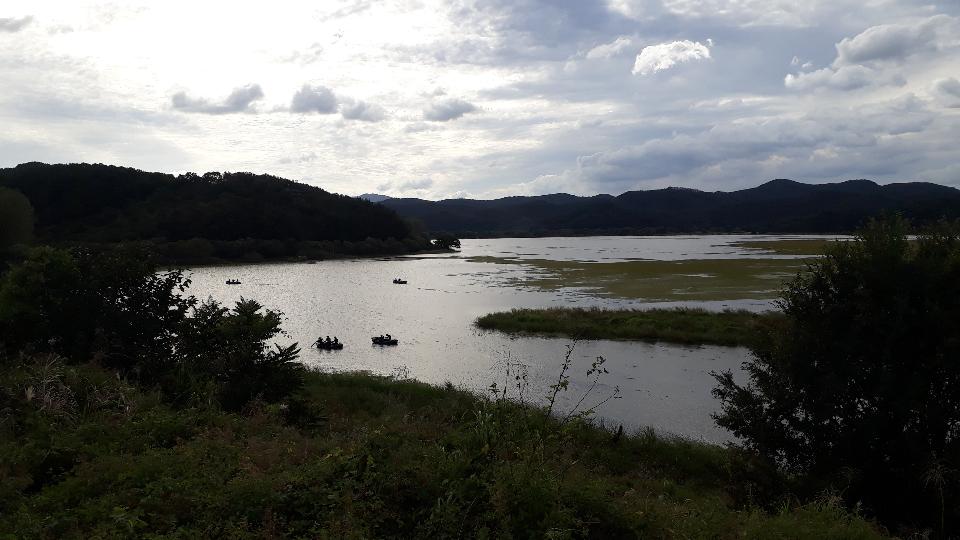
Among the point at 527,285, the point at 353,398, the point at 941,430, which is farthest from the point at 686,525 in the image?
the point at 527,285

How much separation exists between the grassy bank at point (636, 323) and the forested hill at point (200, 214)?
87498 mm

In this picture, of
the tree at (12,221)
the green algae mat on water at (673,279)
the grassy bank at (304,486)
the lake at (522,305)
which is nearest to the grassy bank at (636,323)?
the lake at (522,305)

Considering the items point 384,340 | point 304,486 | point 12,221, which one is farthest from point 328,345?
point 12,221

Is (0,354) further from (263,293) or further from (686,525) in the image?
(263,293)

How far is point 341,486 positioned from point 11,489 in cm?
385

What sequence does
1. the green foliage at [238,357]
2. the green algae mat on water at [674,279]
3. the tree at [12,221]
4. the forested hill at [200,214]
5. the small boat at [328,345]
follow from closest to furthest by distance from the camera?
the green foliage at [238,357]
the small boat at [328,345]
the green algae mat on water at [674,279]
the tree at [12,221]
the forested hill at [200,214]

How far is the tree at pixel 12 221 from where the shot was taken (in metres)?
58.6

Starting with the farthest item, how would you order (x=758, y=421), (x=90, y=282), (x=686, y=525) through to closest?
(x=90, y=282), (x=758, y=421), (x=686, y=525)

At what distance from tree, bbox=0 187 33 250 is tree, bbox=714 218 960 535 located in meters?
70.2

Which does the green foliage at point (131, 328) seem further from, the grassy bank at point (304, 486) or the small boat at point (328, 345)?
the small boat at point (328, 345)

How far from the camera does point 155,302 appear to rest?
15.1 metres

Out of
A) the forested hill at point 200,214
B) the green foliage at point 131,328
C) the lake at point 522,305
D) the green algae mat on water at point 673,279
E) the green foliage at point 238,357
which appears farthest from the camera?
the forested hill at point 200,214

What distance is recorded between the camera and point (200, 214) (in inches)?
4850

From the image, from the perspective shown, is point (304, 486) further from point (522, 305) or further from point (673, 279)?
point (673, 279)
